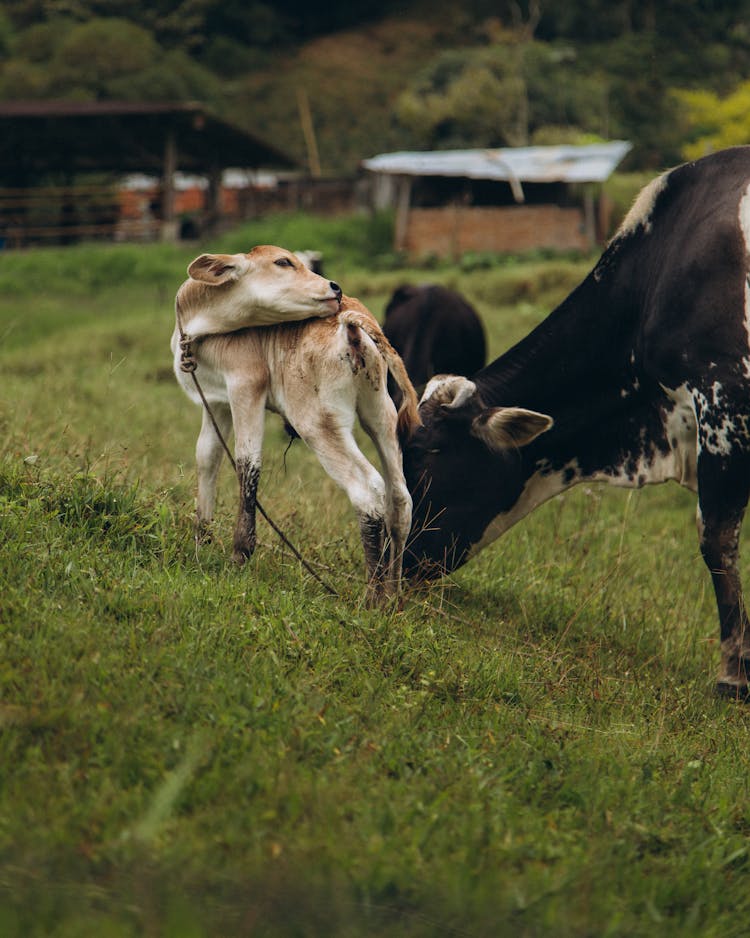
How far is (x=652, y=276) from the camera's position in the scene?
5.46m

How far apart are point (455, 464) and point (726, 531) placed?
4.38 feet

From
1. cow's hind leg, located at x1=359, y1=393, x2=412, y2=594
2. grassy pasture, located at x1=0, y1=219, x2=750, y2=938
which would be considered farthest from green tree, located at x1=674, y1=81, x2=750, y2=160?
cow's hind leg, located at x1=359, y1=393, x2=412, y2=594

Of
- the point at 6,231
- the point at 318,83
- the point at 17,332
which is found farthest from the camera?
the point at 318,83

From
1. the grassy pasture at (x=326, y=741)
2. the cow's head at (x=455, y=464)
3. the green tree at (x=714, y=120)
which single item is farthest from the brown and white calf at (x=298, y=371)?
the green tree at (x=714, y=120)

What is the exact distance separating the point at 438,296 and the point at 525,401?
475 cm

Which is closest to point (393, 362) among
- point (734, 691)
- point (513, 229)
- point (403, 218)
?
point (734, 691)

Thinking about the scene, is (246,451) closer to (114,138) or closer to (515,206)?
(515,206)

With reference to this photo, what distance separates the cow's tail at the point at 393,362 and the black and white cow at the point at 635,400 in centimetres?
43

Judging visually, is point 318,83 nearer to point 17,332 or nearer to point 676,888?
point 17,332

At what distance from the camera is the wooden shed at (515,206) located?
84.1 ft

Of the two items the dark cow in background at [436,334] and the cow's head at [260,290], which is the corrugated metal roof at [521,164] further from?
the cow's head at [260,290]

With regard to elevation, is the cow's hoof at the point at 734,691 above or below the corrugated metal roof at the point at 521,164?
below

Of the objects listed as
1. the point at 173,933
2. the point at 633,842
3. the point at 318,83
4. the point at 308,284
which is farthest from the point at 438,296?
the point at 318,83

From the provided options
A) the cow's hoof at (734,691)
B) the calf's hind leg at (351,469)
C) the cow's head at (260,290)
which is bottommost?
the cow's hoof at (734,691)
